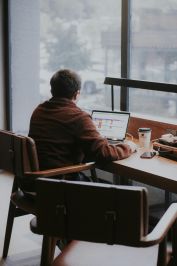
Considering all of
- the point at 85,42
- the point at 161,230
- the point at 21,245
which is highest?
the point at 85,42

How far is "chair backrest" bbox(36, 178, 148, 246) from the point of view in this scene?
1717 mm

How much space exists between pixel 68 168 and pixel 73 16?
2.20 m

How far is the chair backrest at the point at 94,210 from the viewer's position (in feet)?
5.63

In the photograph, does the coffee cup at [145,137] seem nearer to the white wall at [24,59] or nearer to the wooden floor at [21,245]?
the wooden floor at [21,245]

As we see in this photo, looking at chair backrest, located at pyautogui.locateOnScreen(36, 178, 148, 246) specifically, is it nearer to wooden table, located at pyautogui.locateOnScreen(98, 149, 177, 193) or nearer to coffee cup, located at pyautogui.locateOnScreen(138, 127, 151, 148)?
wooden table, located at pyautogui.locateOnScreen(98, 149, 177, 193)

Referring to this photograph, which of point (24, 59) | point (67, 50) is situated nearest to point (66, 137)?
point (67, 50)

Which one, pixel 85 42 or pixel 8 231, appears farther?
pixel 85 42

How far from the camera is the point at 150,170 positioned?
2527mm

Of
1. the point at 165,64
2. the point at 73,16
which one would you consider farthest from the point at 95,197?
the point at 73,16

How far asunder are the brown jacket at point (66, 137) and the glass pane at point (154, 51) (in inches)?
39.0

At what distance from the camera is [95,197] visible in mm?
1741

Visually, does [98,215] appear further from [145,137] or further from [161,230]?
[145,137]

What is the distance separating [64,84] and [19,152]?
1.56 ft

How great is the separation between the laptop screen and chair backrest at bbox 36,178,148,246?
138 cm
